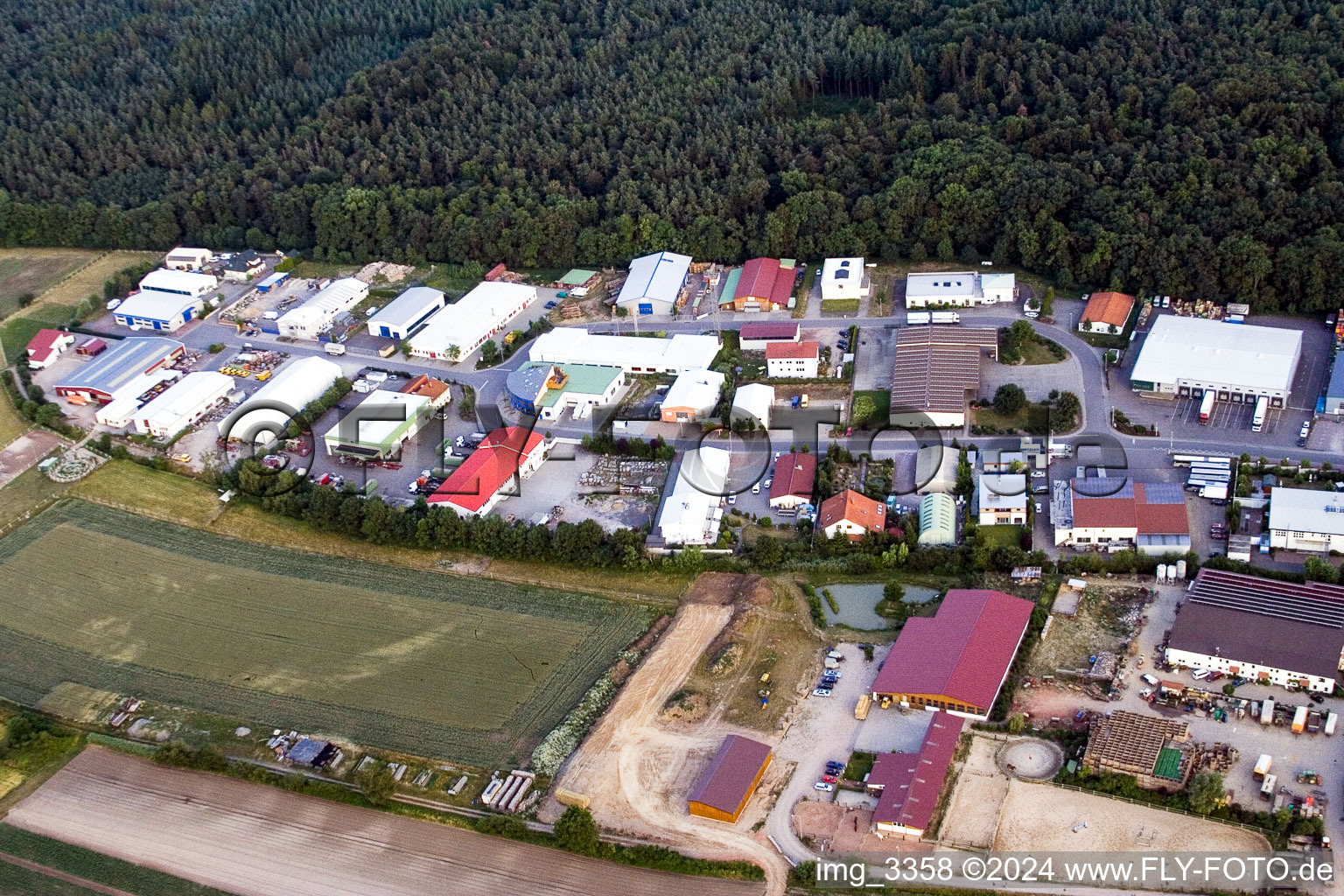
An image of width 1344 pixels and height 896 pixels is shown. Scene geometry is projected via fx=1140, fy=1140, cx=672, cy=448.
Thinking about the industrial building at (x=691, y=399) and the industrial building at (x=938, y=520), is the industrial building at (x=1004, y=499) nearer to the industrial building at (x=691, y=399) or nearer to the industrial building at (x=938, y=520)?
the industrial building at (x=938, y=520)

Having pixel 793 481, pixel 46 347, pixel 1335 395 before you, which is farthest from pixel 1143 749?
pixel 46 347

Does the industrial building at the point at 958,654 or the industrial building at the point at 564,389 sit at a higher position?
the industrial building at the point at 958,654

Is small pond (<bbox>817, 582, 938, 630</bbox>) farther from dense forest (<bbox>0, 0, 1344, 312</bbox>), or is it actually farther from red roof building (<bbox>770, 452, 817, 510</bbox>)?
dense forest (<bbox>0, 0, 1344, 312</bbox>)

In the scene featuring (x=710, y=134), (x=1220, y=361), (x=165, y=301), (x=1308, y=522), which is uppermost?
(x=710, y=134)

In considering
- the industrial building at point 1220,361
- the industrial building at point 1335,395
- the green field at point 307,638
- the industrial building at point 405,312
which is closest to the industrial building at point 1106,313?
the industrial building at point 1220,361

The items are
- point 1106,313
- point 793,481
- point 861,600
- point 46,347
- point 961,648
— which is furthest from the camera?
point 46,347

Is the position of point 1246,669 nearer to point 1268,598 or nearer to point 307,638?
point 1268,598
